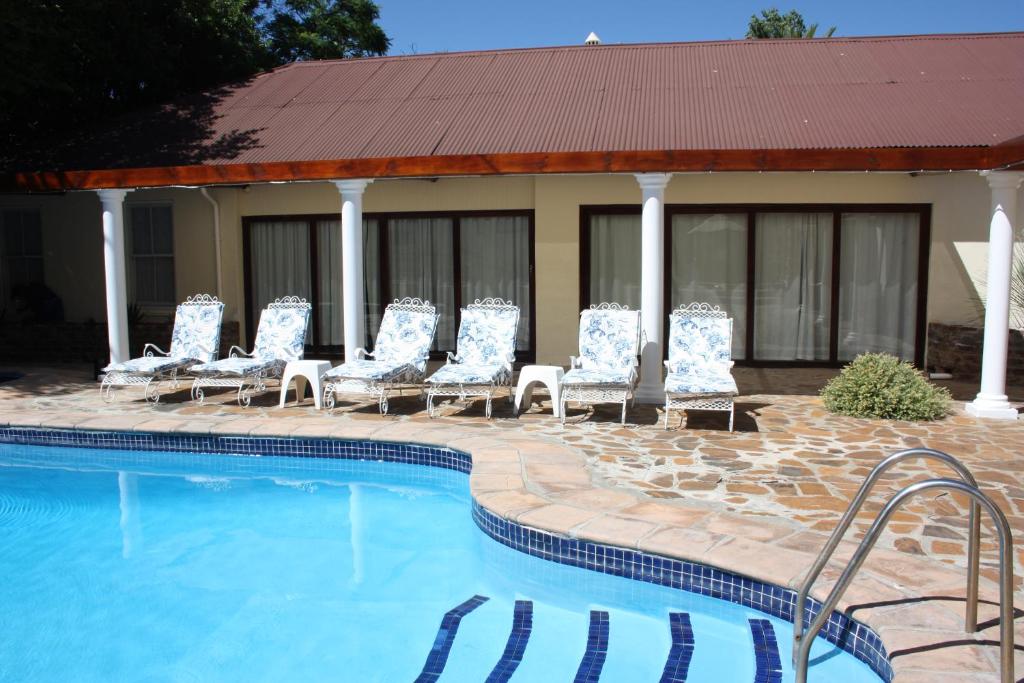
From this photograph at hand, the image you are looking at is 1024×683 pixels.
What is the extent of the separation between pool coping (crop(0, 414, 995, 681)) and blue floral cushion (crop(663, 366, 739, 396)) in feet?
5.06

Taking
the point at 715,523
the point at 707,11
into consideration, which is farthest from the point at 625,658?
the point at 707,11

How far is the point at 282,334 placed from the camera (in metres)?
11.3

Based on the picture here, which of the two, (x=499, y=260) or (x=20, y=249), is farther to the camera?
(x=20, y=249)

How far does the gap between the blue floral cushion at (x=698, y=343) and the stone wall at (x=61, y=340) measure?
8.45m

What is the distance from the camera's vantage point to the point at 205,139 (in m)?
12.2

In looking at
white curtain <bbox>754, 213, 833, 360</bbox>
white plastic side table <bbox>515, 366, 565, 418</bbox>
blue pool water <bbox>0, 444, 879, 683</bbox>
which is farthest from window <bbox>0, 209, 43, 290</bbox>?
white curtain <bbox>754, 213, 833, 360</bbox>

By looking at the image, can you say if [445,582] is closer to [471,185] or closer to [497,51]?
[471,185]

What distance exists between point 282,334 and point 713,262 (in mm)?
6191

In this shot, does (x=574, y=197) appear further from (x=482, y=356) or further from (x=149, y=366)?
(x=149, y=366)

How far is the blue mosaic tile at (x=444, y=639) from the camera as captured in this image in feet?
16.1

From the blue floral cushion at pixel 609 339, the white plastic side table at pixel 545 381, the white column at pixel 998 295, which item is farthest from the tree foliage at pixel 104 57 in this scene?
the white column at pixel 998 295

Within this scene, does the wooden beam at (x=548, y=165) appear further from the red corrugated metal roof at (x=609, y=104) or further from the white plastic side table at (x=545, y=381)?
the white plastic side table at (x=545, y=381)

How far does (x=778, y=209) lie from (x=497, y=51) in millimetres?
5508

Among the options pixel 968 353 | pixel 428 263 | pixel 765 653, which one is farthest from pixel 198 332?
pixel 968 353
